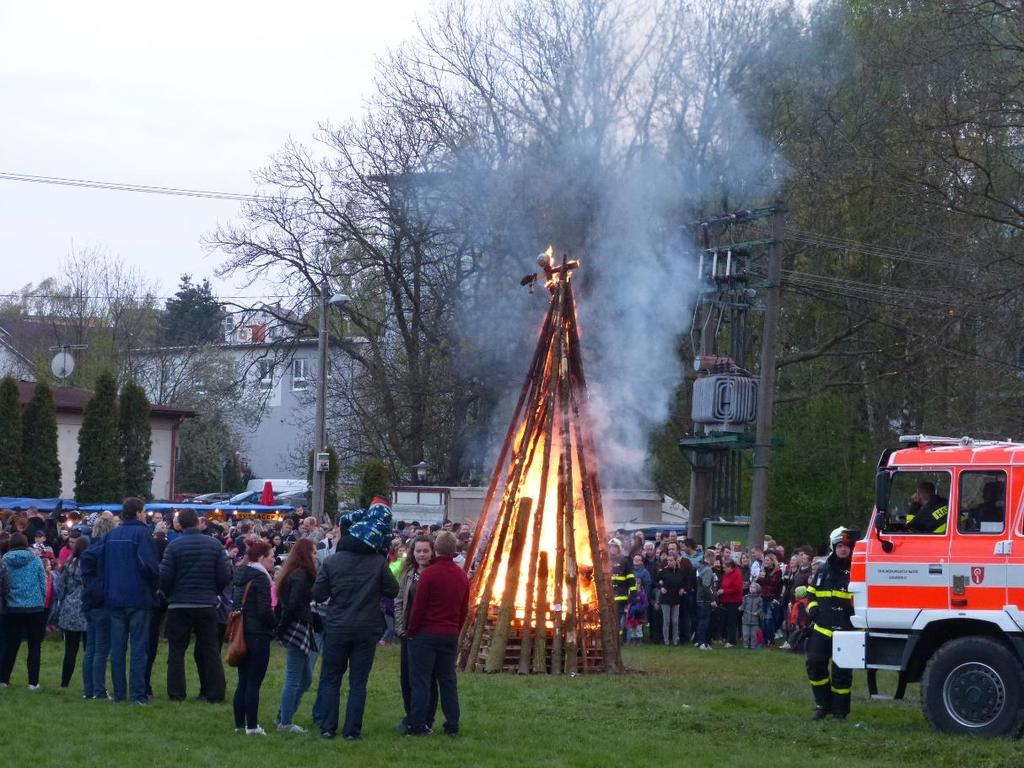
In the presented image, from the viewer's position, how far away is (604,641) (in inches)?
694

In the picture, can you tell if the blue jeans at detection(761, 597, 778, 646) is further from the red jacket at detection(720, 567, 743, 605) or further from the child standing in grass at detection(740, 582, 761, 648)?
the red jacket at detection(720, 567, 743, 605)

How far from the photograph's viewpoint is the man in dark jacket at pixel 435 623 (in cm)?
1177

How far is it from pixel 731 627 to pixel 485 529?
257 inches

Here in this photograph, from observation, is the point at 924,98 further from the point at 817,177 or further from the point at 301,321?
the point at 301,321

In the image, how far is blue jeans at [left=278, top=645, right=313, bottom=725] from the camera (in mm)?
11914

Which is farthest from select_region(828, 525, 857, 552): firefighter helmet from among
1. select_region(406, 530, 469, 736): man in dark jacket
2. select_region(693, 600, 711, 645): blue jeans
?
select_region(693, 600, 711, 645): blue jeans

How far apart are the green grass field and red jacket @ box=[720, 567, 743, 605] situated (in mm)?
6754

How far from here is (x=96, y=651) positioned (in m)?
13.9

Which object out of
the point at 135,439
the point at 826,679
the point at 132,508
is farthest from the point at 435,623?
the point at 135,439

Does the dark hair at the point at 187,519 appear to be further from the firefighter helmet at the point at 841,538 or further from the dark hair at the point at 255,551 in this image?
the firefighter helmet at the point at 841,538

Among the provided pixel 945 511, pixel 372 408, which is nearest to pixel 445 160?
pixel 372 408

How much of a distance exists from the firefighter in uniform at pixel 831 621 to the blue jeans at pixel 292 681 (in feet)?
15.1

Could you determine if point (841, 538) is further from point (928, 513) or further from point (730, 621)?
point (730, 621)

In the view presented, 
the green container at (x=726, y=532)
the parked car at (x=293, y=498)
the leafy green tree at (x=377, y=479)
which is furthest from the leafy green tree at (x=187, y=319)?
the green container at (x=726, y=532)
